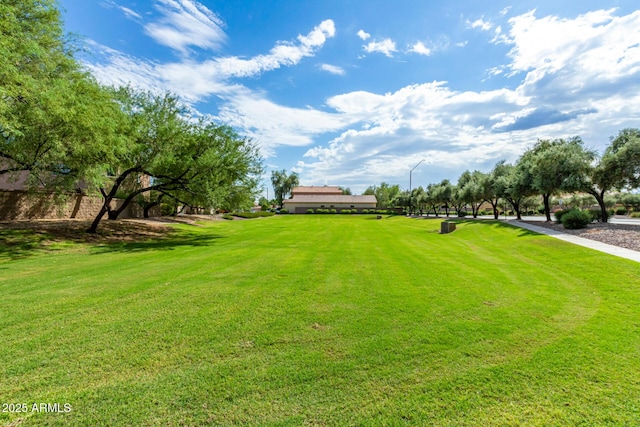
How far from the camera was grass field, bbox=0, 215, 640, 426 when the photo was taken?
2791mm

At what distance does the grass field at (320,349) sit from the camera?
2791mm

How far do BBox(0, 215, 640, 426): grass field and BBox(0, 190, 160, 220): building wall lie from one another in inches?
499

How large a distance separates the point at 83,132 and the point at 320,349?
13182 millimetres

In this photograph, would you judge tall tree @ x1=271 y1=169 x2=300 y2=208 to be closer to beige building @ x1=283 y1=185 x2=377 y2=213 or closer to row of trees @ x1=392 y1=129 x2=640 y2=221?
beige building @ x1=283 y1=185 x2=377 y2=213

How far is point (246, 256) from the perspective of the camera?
11188 mm

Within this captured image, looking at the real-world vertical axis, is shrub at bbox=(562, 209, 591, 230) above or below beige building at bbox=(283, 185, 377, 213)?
below

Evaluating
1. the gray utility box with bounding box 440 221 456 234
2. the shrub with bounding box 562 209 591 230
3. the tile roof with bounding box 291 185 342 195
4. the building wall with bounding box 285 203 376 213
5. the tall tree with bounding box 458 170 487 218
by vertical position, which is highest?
the tile roof with bounding box 291 185 342 195

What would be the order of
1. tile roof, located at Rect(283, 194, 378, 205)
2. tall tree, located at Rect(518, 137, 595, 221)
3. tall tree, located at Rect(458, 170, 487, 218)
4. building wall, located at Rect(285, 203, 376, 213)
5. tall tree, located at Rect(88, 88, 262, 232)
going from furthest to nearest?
tile roof, located at Rect(283, 194, 378, 205), building wall, located at Rect(285, 203, 376, 213), tall tree, located at Rect(458, 170, 487, 218), tall tree, located at Rect(518, 137, 595, 221), tall tree, located at Rect(88, 88, 262, 232)

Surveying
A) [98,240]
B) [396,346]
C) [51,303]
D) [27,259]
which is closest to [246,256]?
[51,303]

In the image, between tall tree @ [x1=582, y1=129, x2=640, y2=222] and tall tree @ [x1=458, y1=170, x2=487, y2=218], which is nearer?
tall tree @ [x1=582, y1=129, x2=640, y2=222]

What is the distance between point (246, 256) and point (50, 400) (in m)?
8.34

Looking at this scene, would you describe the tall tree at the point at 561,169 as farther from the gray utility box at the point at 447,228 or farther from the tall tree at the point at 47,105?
the tall tree at the point at 47,105

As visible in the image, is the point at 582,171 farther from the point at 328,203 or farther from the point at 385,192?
the point at 385,192

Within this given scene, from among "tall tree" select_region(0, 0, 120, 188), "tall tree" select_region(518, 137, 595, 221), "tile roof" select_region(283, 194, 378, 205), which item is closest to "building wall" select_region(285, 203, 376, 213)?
"tile roof" select_region(283, 194, 378, 205)
